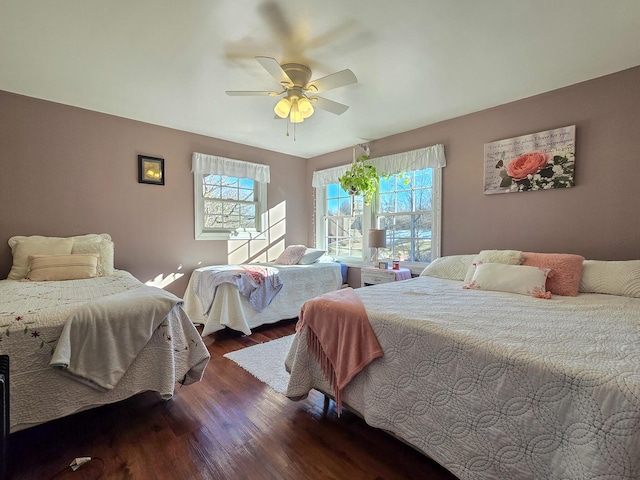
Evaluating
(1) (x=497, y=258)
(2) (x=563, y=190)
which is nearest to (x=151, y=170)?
(1) (x=497, y=258)

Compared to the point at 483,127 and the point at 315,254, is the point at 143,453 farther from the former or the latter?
the point at 483,127

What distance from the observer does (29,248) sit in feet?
8.84

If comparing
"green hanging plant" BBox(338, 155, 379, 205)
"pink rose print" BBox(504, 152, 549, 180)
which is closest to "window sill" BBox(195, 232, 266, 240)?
"green hanging plant" BBox(338, 155, 379, 205)

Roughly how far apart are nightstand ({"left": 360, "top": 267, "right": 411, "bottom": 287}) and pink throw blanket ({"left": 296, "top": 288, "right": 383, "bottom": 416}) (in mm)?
1704

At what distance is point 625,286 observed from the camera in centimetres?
205

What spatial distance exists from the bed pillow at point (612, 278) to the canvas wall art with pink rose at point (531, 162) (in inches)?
31.7

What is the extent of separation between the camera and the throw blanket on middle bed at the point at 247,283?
324 cm

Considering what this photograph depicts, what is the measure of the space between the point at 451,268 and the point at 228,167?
3.11m

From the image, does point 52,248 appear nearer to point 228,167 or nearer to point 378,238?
point 228,167

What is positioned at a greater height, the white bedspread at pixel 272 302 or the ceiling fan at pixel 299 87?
the ceiling fan at pixel 299 87

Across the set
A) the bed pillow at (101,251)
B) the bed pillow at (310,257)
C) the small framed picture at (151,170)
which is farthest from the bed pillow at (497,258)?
the small framed picture at (151,170)

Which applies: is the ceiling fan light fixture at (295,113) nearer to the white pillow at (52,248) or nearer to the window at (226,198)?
the window at (226,198)

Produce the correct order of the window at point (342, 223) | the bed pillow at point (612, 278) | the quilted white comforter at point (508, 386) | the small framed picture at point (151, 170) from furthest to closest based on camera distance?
the window at point (342, 223) → the small framed picture at point (151, 170) → the bed pillow at point (612, 278) → the quilted white comforter at point (508, 386)

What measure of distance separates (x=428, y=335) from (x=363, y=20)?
6.05 feet
